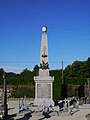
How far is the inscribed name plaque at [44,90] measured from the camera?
25469 millimetres

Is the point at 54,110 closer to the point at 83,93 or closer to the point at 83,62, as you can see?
the point at 83,93

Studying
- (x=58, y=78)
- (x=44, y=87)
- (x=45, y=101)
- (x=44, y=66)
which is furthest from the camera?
(x=58, y=78)

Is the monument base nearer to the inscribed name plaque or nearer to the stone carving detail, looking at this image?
the inscribed name plaque

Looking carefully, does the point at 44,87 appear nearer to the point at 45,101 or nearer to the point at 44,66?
the point at 45,101

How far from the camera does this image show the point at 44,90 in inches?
1006

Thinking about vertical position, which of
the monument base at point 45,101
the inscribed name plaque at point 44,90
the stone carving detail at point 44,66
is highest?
the stone carving detail at point 44,66

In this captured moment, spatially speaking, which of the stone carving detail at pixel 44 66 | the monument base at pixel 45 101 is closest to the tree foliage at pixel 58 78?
the stone carving detail at pixel 44 66

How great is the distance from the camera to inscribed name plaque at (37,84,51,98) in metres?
25.5

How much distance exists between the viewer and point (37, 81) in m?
25.5

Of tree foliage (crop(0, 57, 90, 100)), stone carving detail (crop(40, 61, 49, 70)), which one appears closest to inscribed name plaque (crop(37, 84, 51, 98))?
stone carving detail (crop(40, 61, 49, 70))

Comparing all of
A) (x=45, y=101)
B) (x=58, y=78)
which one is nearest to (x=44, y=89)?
(x=45, y=101)

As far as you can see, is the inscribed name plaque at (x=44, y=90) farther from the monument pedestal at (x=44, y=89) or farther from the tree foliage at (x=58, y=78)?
the tree foliage at (x=58, y=78)

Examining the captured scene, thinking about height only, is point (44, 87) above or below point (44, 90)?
above

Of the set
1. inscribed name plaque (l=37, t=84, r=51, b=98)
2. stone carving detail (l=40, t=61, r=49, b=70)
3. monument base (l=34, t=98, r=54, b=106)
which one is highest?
stone carving detail (l=40, t=61, r=49, b=70)
